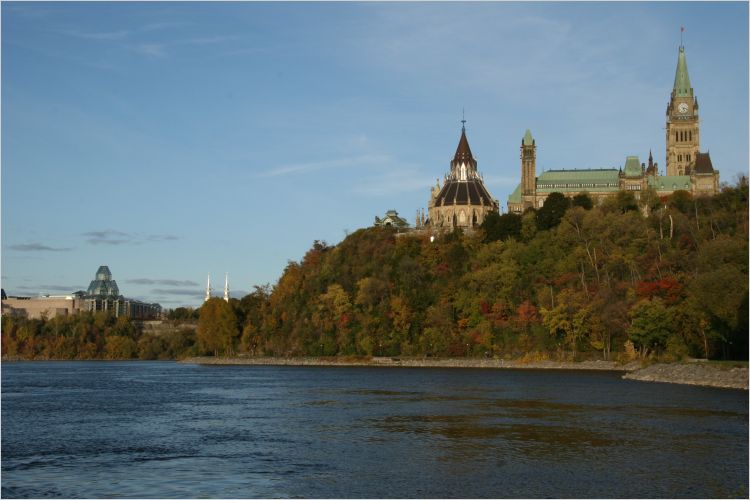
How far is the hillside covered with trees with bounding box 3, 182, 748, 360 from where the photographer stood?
10362 cm

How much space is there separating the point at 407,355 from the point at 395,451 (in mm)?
100813

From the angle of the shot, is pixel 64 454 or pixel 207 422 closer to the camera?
pixel 64 454

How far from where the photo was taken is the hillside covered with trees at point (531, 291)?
104 m

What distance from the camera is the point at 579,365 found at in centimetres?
11606

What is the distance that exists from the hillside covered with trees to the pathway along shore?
126 inches

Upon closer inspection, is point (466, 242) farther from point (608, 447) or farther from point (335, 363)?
point (608, 447)

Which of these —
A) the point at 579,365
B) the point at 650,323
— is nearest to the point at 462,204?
the point at 579,365

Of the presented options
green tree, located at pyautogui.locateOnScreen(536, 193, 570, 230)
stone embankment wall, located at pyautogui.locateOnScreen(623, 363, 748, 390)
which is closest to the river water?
stone embankment wall, located at pyautogui.locateOnScreen(623, 363, 748, 390)

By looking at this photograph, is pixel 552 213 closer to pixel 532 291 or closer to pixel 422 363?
pixel 532 291

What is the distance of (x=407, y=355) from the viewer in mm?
143375

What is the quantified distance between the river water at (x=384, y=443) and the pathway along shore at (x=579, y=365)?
4973 millimetres

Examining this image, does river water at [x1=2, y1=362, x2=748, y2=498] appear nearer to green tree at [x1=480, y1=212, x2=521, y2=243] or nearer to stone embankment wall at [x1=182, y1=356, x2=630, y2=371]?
stone embankment wall at [x1=182, y1=356, x2=630, y2=371]

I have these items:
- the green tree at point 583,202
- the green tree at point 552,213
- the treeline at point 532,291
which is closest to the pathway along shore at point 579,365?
the treeline at point 532,291

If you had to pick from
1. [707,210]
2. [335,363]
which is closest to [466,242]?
[335,363]
